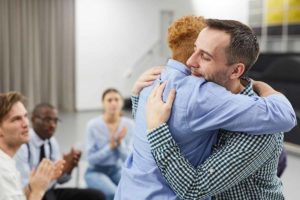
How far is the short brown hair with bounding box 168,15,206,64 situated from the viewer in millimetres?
1097

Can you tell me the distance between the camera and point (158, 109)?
105cm

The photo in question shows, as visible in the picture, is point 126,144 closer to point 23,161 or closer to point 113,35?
point 23,161

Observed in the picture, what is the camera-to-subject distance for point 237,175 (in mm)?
1010

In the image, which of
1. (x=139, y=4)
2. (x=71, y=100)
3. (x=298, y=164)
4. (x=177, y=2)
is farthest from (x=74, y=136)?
(x=177, y=2)

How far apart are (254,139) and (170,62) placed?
0.33 m

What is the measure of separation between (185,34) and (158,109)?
0.76 feet

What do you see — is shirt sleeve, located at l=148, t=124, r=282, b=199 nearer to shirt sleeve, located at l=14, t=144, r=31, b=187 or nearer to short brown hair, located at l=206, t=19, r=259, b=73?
short brown hair, located at l=206, t=19, r=259, b=73

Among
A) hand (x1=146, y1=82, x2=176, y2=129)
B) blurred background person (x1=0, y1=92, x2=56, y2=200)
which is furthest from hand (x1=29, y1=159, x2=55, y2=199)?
hand (x1=146, y1=82, x2=176, y2=129)

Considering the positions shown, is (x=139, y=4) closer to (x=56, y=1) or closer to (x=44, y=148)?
(x=56, y=1)

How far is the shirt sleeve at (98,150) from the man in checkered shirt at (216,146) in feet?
8.05

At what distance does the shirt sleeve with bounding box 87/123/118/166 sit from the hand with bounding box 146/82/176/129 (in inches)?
94.6

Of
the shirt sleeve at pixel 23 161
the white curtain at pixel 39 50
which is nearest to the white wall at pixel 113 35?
the white curtain at pixel 39 50

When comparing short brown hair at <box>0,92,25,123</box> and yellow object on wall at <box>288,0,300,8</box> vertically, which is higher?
yellow object on wall at <box>288,0,300,8</box>

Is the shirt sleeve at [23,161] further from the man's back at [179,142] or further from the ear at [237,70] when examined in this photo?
the ear at [237,70]
